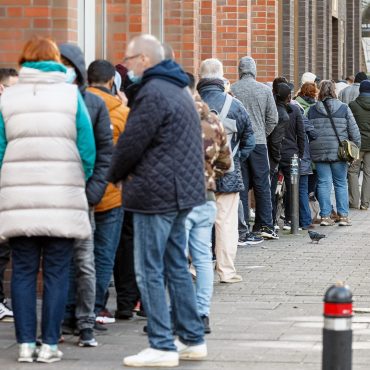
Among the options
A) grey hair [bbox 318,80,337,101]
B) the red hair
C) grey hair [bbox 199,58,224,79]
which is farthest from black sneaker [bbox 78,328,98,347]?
grey hair [bbox 318,80,337,101]

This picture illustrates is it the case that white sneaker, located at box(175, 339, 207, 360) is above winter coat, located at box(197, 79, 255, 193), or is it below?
below

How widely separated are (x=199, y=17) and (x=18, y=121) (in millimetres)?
9455

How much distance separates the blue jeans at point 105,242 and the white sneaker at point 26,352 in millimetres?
1152

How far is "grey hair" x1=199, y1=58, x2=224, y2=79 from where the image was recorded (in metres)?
11.4

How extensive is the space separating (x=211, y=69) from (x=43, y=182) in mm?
3559

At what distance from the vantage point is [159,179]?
796 centimetres

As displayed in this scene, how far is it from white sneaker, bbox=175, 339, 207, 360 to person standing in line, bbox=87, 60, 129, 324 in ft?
3.86

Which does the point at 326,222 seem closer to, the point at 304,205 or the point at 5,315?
the point at 304,205

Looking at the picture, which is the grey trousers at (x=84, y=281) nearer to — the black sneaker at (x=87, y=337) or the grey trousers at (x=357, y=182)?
the black sneaker at (x=87, y=337)

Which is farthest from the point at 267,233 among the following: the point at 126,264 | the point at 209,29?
the point at 126,264

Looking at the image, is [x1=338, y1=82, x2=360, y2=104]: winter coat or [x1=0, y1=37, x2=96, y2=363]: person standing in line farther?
[x1=338, y1=82, x2=360, y2=104]: winter coat

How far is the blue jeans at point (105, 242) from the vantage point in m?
9.37

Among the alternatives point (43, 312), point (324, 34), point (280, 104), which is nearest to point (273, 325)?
point (43, 312)

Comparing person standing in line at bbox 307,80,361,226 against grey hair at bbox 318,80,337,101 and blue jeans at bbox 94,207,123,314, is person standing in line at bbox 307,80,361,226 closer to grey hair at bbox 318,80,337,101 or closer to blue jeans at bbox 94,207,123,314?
grey hair at bbox 318,80,337,101
